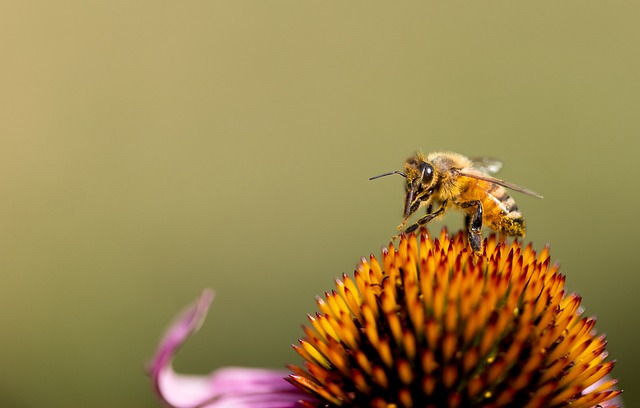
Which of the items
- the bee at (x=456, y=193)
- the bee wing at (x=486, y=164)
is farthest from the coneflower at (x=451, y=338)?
the bee wing at (x=486, y=164)

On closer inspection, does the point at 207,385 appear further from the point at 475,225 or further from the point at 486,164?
the point at 486,164

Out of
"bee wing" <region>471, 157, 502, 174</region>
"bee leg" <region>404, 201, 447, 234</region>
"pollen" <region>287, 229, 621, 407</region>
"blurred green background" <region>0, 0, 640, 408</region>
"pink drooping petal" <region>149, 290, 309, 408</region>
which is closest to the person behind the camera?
"pollen" <region>287, 229, 621, 407</region>

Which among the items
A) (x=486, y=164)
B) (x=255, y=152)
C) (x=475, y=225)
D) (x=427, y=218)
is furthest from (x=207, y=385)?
(x=255, y=152)

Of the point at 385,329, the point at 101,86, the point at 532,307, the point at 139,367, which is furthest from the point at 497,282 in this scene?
the point at 101,86

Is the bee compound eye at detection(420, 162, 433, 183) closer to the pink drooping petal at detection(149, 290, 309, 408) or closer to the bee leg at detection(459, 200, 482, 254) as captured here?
the bee leg at detection(459, 200, 482, 254)

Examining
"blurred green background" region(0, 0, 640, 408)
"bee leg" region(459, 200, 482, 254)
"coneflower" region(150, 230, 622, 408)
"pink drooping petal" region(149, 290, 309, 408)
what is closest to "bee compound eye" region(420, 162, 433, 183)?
"bee leg" region(459, 200, 482, 254)
